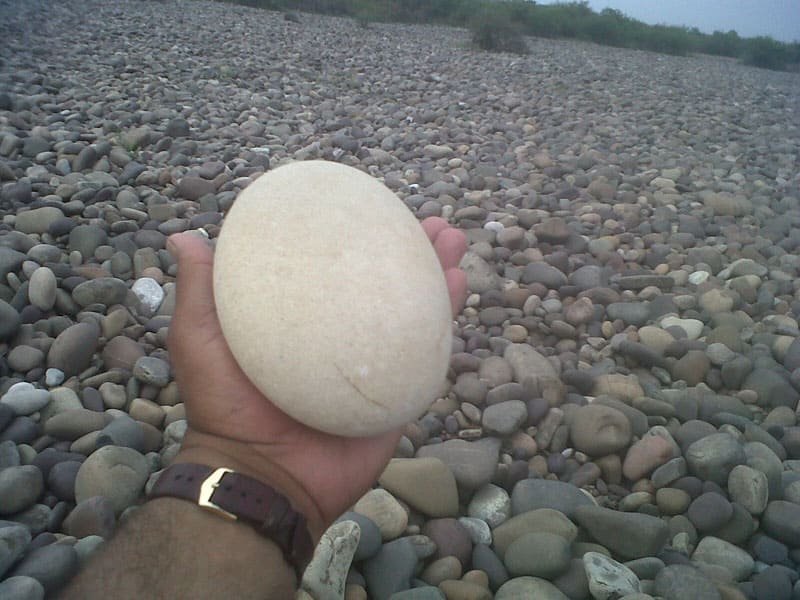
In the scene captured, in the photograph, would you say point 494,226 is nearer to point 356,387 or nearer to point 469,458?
point 469,458

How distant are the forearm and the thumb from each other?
474mm

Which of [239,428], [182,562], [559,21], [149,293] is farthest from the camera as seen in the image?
[559,21]

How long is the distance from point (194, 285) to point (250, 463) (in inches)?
19.1

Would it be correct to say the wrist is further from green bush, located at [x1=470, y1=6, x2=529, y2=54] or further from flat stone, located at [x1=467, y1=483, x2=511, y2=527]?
green bush, located at [x1=470, y1=6, x2=529, y2=54]

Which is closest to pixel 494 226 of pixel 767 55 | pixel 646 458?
pixel 646 458

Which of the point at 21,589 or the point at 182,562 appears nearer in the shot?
the point at 182,562

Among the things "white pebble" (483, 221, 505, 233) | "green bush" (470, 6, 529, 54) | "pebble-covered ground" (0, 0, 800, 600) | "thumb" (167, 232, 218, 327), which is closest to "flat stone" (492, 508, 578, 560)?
"pebble-covered ground" (0, 0, 800, 600)

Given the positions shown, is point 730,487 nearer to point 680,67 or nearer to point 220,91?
point 220,91

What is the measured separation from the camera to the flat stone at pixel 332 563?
5.92 ft

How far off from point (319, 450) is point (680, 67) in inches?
561

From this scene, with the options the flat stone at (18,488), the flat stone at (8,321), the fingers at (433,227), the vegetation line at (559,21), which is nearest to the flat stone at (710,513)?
the fingers at (433,227)

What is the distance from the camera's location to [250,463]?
1.58 metres

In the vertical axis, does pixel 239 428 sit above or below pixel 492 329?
above

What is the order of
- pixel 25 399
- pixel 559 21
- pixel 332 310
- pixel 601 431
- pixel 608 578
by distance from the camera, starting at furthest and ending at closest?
pixel 559 21, pixel 601 431, pixel 25 399, pixel 608 578, pixel 332 310
